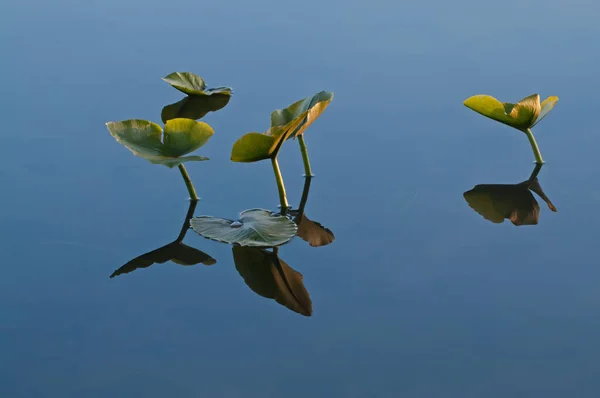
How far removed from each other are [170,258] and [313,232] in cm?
34

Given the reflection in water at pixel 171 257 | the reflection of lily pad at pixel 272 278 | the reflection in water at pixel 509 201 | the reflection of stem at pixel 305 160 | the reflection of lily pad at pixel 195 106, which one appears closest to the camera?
the reflection of lily pad at pixel 272 278

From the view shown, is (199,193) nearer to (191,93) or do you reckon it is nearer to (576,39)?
(191,93)

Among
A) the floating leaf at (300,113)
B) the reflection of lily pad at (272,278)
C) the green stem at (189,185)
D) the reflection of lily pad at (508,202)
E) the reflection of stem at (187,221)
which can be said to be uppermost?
the floating leaf at (300,113)

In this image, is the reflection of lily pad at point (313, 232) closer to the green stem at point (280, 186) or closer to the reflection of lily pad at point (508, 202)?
the green stem at point (280, 186)

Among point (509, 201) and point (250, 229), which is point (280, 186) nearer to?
point (250, 229)

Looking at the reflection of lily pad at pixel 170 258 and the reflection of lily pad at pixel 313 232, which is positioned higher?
the reflection of lily pad at pixel 313 232

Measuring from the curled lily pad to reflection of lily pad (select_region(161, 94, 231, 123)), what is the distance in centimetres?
51

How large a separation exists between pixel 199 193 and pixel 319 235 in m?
0.36

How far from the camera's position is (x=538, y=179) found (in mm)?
2344

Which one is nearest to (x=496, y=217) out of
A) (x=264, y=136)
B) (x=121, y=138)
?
(x=264, y=136)

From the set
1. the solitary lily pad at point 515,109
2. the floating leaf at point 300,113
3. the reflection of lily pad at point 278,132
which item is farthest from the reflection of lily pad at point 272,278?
the solitary lily pad at point 515,109

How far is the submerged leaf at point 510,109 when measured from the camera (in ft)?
7.66

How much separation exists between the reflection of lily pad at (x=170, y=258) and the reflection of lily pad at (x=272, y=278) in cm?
7

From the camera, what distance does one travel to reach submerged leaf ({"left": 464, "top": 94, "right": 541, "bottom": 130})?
2334mm
